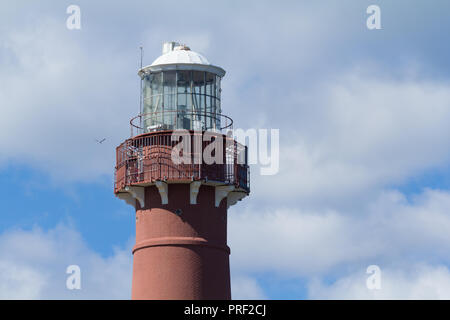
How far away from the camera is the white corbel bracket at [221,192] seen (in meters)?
52.9

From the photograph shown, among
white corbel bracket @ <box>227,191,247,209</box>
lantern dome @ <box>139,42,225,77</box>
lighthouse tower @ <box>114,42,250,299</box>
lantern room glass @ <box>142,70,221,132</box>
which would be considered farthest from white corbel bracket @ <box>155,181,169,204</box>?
lantern dome @ <box>139,42,225,77</box>

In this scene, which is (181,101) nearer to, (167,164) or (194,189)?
(167,164)

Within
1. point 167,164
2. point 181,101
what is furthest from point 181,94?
point 167,164

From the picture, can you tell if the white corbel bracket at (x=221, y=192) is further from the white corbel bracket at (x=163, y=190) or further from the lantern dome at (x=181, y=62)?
the lantern dome at (x=181, y=62)

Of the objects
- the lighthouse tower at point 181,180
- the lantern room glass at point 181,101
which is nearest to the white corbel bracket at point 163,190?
the lighthouse tower at point 181,180

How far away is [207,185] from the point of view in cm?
5275

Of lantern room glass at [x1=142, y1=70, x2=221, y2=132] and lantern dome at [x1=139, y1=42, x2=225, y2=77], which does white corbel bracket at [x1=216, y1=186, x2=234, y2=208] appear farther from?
lantern dome at [x1=139, y1=42, x2=225, y2=77]

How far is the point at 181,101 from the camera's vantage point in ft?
176
